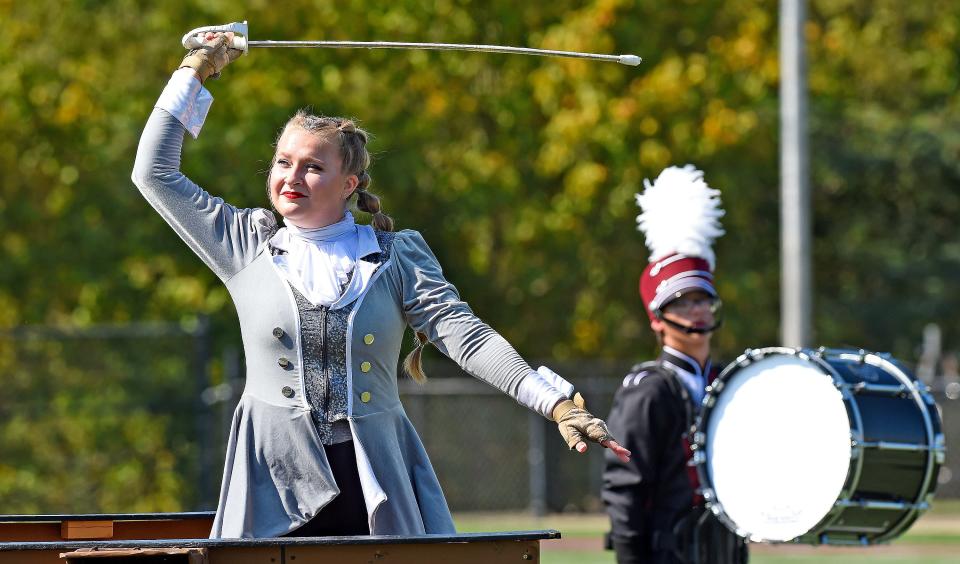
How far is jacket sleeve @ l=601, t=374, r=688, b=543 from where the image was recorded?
595 centimetres

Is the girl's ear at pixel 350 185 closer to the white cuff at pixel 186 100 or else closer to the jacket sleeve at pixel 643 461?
the white cuff at pixel 186 100

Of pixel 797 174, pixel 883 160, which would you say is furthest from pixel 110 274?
pixel 883 160

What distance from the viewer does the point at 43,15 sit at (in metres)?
19.3

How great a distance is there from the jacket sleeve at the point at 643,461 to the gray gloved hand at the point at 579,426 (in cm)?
195

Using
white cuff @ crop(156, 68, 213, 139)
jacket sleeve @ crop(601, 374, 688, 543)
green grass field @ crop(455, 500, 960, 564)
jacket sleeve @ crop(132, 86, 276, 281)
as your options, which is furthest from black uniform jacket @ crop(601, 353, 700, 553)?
green grass field @ crop(455, 500, 960, 564)

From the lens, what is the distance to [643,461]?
5.97 m

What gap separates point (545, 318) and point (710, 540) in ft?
46.8

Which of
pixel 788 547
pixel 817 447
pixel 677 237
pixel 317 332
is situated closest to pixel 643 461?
pixel 817 447

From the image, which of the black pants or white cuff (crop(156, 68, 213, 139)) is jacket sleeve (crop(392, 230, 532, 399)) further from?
white cuff (crop(156, 68, 213, 139))

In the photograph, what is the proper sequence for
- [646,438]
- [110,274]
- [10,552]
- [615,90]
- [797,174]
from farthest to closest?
[615,90]
[110,274]
[797,174]
[646,438]
[10,552]

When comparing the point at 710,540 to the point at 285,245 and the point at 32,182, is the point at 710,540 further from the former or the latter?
the point at 32,182

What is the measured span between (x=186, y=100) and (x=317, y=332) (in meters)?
0.63

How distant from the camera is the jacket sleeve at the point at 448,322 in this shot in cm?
412

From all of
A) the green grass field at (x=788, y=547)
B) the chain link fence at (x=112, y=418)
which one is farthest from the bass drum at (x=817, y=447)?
the chain link fence at (x=112, y=418)
